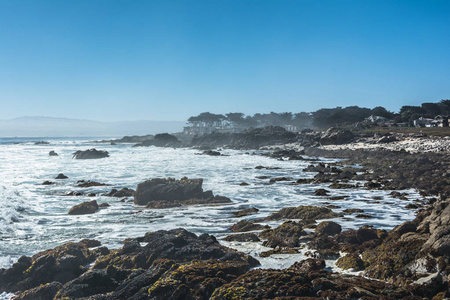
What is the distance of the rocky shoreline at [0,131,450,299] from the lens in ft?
17.3

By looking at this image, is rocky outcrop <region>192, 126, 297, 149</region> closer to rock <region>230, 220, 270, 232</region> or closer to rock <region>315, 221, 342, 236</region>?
rock <region>230, 220, 270, 232</region>

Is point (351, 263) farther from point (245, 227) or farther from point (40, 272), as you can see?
point (40, 272)

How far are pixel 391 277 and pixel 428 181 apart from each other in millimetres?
17999

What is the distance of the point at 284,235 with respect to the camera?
32.8 ft

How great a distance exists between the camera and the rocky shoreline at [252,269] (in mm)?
5285

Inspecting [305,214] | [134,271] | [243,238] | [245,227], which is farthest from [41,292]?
[305,214]

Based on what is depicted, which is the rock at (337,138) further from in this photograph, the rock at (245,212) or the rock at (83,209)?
the rock at (83,209)

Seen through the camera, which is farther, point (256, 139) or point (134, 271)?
point (256, 139)

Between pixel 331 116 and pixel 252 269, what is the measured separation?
3829 inches

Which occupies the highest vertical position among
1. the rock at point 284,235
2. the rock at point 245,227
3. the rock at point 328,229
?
the rock at point 328,229

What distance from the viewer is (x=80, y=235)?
39.1ft

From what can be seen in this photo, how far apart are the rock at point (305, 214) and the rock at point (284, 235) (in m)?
2.11

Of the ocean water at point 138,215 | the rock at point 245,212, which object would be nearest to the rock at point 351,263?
the ocean water at point 138,215

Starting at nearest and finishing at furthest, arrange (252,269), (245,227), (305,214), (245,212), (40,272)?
(252,269), (40,272), (245,227), (305,214), (245,212)
